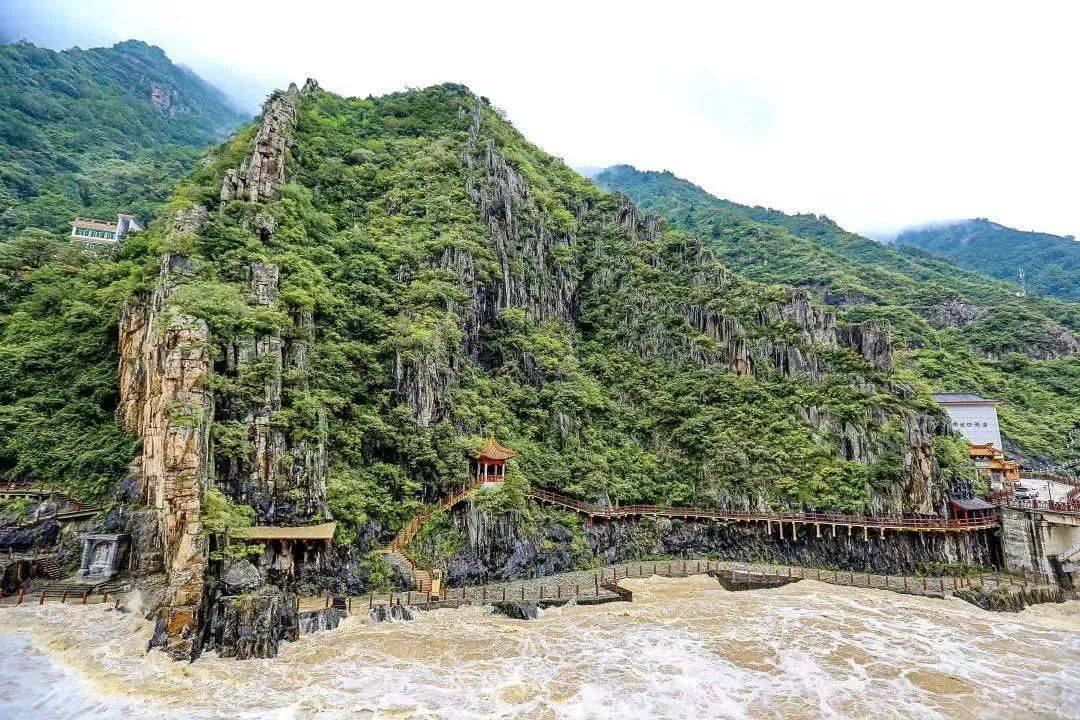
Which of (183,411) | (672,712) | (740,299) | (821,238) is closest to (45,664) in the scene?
(183,411)

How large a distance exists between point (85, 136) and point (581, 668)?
90279mm

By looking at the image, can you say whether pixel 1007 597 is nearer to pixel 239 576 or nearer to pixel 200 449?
pixel 239 576

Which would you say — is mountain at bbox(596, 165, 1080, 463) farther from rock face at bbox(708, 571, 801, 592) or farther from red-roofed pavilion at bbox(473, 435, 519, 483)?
red-roofed pavilion at bbox(473, 435, 519, 483)

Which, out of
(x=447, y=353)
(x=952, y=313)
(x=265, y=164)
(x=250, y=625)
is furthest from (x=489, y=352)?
(x=952, y=313)

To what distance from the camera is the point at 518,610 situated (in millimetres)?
24922

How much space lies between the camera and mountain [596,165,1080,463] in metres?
60.0

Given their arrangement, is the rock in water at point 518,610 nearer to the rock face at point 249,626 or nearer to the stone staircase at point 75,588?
the rock face at point 249,626

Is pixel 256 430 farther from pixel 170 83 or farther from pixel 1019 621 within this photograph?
pixel 170 83

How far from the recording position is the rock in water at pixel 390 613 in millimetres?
23500

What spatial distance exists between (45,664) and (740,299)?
50.2 m

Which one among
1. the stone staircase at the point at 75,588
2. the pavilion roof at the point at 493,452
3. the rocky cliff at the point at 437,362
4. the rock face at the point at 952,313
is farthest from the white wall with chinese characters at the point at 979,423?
the stone staircase at the point at 75,588

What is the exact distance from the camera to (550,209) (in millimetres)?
59750

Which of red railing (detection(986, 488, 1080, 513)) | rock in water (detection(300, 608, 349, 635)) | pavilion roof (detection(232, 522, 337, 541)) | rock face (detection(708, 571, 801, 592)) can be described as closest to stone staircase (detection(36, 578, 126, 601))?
pavilion roof (detection(232, 522, 337, 541))

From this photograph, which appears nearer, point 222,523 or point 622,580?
point 222,523
